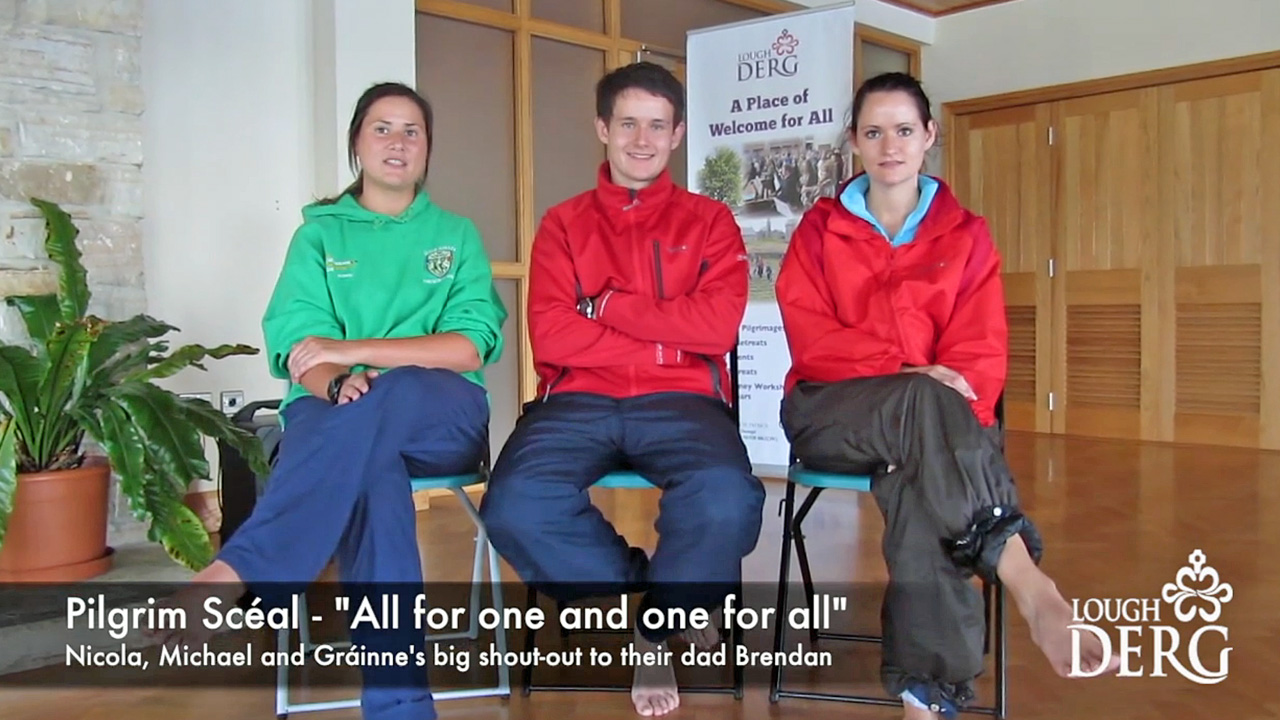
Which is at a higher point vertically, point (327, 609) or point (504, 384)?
point (504, 384)

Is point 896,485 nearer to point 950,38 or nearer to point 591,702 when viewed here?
point 591,702

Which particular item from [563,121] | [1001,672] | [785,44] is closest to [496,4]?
[563,121]

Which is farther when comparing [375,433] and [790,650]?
[790,650]

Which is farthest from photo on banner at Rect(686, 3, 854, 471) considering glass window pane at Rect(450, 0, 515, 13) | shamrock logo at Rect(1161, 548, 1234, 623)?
shamrock logo at Rect(1161, 548, 1234, 623)

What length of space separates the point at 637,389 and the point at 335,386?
56 cm

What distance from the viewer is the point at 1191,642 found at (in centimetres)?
220

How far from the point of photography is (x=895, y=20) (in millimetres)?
6418

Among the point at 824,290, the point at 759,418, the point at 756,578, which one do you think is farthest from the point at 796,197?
the point at 824,290

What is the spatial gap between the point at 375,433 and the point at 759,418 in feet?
9.51

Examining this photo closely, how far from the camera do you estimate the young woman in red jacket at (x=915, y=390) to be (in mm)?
1584

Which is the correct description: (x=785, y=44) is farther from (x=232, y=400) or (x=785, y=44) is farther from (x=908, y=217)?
(x=232, y=400)

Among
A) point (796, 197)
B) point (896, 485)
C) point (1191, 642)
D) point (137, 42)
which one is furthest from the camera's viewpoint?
point (796, 197)

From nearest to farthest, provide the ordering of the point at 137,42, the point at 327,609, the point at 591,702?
1. the point at 591,702
2. the point at 327,609
3. the point at 137,42

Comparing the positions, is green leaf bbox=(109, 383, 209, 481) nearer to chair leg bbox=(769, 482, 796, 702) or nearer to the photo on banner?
chair leg bbox=(769, 482, 796, 702)
